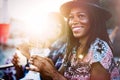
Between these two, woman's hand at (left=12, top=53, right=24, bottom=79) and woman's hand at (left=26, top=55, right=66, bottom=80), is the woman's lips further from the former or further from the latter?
woman's hand at (left=12, top=53, right=24, bottom=79)

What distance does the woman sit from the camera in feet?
10.9

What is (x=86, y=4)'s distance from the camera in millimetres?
3387

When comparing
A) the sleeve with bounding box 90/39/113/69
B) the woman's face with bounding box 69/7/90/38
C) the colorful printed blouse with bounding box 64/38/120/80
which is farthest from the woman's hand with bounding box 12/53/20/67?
the sleeve with bounding box 90/39/113/69

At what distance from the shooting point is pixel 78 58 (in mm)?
3443

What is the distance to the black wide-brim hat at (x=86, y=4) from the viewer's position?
3.33m

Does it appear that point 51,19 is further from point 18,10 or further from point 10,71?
point 10,71

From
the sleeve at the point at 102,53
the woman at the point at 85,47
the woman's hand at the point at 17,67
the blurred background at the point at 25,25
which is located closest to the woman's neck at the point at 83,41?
the woman at the point at 85,47

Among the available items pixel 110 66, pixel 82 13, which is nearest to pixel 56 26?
pixel 82 13

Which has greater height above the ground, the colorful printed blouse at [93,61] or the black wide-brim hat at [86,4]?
the black wide-brim hat at [86,4]

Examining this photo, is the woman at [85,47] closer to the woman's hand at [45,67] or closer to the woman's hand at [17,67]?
the woman's hand at [45,67]

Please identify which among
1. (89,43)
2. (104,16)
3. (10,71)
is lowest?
(10,71)

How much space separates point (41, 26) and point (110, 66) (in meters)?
0.79

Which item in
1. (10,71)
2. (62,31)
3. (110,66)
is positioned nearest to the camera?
(110,66)

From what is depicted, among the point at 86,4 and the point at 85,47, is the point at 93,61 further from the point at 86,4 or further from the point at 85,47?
the point at 86,4
